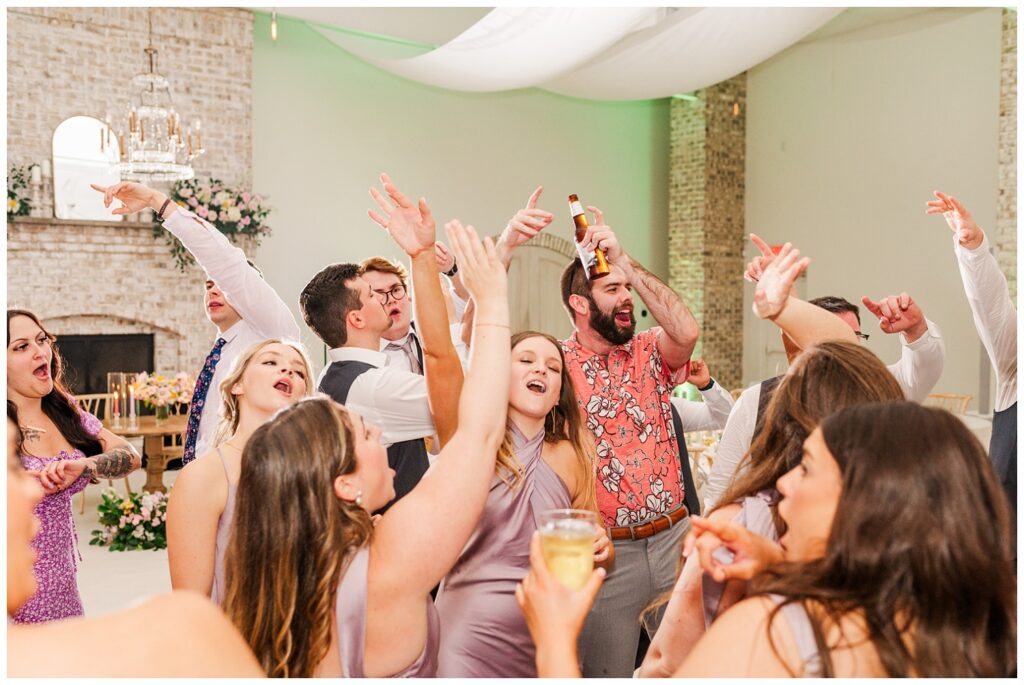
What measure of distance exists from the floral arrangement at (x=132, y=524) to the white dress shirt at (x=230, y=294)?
8.72 ft

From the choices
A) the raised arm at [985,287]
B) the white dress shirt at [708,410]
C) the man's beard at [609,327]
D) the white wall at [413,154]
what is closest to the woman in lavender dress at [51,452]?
the man's beard at [609,327]

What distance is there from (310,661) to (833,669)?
2.49 ft

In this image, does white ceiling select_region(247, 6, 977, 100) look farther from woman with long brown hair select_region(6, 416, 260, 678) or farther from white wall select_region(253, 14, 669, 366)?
woman with long brown hair select_region(6, 416, 260, 678)

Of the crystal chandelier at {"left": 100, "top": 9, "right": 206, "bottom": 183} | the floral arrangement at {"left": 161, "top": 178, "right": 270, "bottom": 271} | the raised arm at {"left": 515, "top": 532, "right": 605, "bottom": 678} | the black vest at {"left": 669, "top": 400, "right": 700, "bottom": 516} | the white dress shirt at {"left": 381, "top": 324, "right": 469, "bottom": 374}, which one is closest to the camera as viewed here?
the raised arm at {"left": 515, "top": 532, "right": 605, "bottom": 678}

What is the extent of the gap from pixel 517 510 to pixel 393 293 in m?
0.98

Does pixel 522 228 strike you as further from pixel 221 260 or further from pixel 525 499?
pixel 221 260

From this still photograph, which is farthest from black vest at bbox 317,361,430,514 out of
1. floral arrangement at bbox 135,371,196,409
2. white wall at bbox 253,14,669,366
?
white wall at bbox 253,14,669,366

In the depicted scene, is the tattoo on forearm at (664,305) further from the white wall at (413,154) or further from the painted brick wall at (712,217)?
the painted brick wall at (712,217)

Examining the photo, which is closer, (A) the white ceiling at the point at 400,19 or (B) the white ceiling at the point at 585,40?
(B) the white ceiling at the point at 585,40

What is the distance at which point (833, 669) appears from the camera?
1.01 metres

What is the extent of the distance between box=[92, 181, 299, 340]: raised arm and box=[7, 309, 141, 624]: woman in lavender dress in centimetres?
47

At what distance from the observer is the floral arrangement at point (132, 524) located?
549cm

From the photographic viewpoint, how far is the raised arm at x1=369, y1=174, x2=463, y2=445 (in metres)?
1.79

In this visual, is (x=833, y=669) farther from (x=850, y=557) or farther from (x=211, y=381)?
(x=211, y=381)
